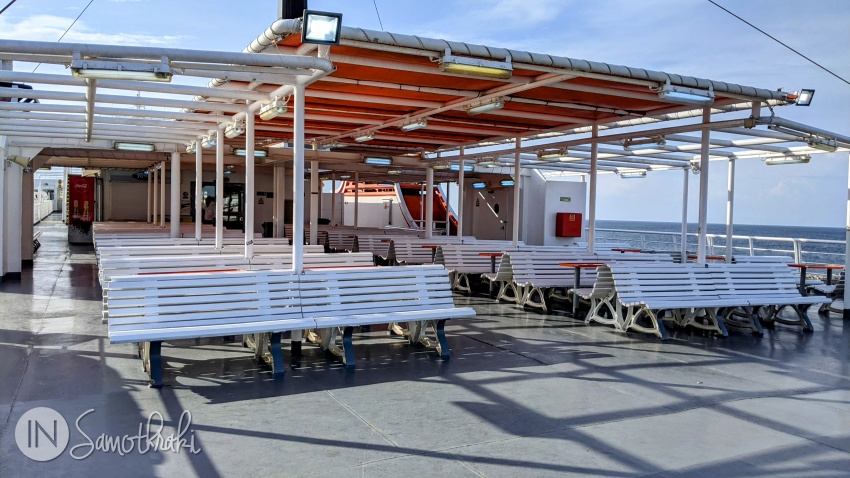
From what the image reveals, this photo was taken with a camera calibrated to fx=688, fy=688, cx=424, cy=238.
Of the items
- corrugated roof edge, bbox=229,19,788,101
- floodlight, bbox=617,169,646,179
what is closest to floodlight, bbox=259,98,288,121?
corrugated roof edge, bbox=229,19,788,101

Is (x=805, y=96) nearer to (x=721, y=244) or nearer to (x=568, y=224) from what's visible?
(x=568, y=224)

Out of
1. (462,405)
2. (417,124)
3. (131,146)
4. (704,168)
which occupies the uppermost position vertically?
(417,124)

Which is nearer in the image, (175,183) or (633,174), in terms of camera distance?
(175,183)

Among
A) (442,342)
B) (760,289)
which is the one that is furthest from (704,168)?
(442,342)

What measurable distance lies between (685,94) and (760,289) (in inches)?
134

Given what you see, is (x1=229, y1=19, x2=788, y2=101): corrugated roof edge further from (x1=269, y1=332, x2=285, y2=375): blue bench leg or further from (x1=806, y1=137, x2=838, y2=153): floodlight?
(x1=269, y1=332, x2=285, y2=375): blue bench leg

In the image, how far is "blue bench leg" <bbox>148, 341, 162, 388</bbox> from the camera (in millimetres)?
5630

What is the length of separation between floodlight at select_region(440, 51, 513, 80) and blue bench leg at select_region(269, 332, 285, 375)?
2859mm

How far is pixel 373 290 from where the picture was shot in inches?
274

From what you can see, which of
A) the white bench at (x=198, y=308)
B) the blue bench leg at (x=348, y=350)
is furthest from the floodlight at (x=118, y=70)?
the blue bench leg at (x=348, y=350)

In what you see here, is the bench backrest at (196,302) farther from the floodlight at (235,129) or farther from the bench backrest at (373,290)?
the floodlight at (235,129)

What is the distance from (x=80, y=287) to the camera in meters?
11.8

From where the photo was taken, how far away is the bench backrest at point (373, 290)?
6.68m

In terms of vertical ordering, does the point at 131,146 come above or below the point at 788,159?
below
